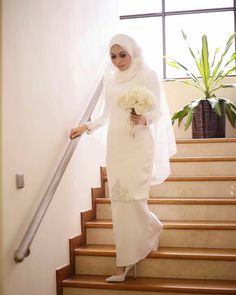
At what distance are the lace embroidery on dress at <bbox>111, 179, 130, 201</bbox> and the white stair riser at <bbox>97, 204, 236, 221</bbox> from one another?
605mm

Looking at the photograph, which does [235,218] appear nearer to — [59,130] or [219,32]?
[59,130]

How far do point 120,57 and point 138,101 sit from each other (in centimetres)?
43

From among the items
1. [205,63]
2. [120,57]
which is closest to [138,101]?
[120,57]

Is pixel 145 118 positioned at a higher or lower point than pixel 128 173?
higher

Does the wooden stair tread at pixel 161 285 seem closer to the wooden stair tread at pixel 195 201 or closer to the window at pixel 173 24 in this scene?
the wooden stair tread at pixel 195 201

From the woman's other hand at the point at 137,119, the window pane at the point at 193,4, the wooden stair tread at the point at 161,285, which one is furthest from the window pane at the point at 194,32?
the wooden stair tread at the point at 161,285

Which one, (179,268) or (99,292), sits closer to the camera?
(99,292)

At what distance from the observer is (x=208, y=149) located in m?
4.11

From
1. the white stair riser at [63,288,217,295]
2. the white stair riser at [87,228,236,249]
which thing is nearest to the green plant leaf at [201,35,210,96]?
the white stair riser at [87,228,236,249]

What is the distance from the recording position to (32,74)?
264cm

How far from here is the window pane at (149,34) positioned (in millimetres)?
5852

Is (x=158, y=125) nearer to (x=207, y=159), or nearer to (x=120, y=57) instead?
(x=120, y=57)

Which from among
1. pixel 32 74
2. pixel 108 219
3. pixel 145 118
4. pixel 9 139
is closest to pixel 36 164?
pixel 9 139

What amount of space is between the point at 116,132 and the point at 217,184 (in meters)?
1.08
